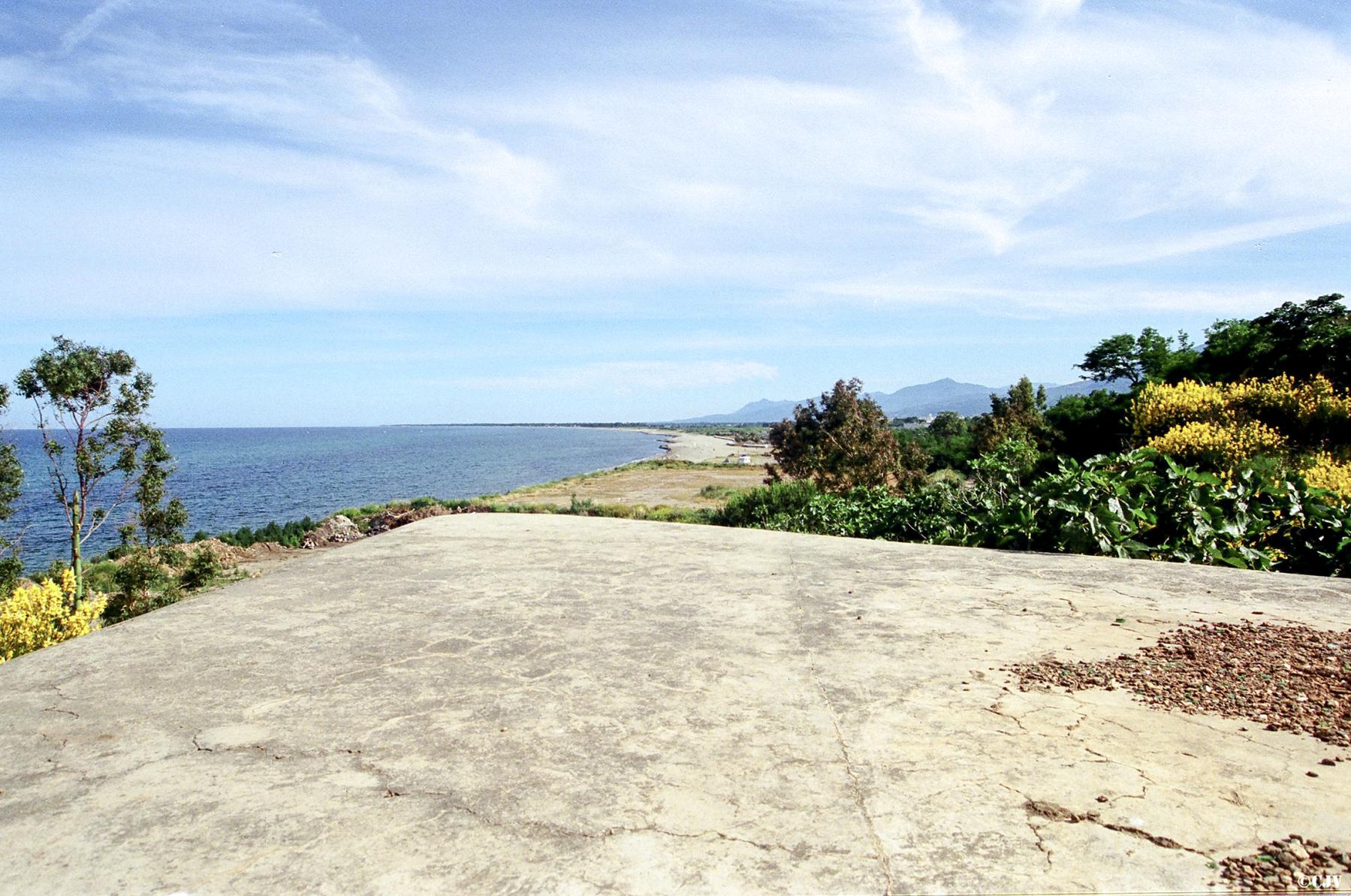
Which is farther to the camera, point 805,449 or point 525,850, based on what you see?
point 805,449

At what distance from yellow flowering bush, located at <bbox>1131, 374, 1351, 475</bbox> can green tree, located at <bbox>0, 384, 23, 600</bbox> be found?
1743cm

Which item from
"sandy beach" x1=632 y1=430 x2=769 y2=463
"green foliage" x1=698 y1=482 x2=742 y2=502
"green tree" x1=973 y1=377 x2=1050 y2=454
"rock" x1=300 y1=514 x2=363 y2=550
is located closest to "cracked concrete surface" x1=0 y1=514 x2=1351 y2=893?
"green tree" x1=973 y1=377 x2=1050 y2=454

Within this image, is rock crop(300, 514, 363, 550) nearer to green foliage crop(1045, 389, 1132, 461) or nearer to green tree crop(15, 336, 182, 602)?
green tree crop(15, 336, 182, 602)

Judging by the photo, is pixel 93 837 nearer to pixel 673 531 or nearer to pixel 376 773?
pixel 376 773

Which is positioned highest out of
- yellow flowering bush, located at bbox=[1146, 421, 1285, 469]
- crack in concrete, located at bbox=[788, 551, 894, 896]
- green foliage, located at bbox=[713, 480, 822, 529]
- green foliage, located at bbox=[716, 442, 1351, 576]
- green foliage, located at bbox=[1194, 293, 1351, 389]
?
green foliage, located at bbox=[1194, 293, 1351, 389]

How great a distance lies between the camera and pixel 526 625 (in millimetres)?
3363

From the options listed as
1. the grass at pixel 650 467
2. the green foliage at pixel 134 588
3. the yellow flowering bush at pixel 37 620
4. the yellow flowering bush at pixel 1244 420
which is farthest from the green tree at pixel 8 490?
the grass at pixel 650 467

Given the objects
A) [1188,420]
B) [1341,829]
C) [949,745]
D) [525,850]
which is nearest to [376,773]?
[525,850]

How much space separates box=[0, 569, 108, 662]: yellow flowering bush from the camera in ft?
20.7

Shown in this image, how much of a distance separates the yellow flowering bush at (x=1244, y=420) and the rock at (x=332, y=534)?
2081 centimetres

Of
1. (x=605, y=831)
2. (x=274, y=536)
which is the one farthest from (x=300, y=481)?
(x=605, y=831)

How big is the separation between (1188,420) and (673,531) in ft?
25.7

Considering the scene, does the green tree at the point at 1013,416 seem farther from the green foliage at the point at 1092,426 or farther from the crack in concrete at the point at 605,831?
the crack in concrete at the point at 605,831

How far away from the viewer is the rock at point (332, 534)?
23266 millimetres
